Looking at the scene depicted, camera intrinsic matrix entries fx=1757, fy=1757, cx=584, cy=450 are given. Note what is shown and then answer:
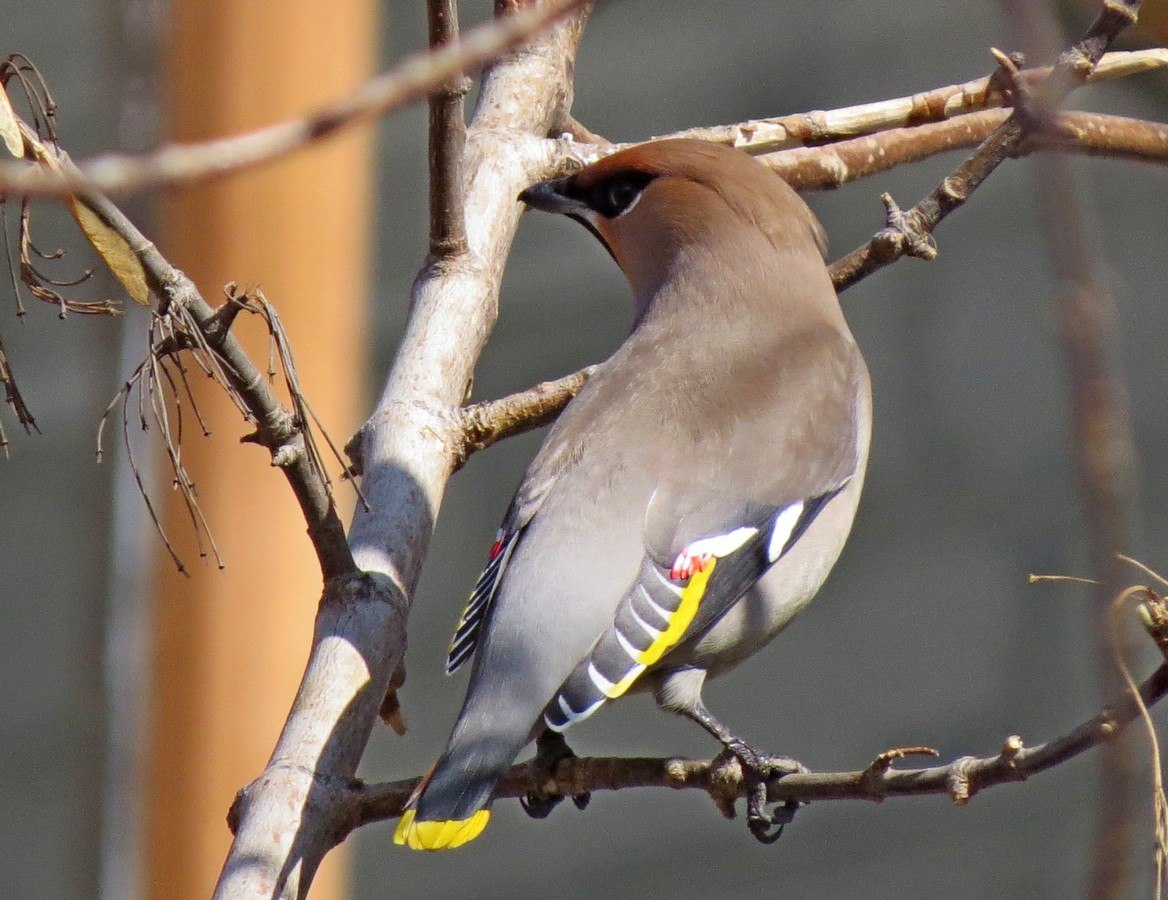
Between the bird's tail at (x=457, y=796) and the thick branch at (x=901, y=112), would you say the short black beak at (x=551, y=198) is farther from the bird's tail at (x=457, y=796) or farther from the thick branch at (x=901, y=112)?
the bird's tail at (x=457, y=796)

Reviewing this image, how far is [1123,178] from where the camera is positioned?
4.49m

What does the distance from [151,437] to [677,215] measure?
4.61 feet

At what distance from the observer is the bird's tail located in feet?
6.73

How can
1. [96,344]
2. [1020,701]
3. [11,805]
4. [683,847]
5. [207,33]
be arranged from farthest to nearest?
[11,805] → [683,847] → [1020,701] → [207,33] → [96,344]

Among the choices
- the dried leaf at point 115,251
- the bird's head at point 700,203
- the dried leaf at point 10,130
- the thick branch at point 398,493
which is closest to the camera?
the dried leaf at point 10,130

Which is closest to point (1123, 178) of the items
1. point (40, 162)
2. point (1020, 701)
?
point (1020, 701)

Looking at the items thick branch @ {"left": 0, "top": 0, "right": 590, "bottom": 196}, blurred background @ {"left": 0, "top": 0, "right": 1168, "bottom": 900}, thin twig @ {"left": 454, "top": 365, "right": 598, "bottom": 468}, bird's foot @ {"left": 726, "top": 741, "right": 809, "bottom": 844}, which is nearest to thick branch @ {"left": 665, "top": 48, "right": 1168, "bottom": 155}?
blurred background @ {"left": 0, "top": 0, "right": 1168, "bottom": 900}

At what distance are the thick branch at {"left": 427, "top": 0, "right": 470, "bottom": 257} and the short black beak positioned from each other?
296 mm

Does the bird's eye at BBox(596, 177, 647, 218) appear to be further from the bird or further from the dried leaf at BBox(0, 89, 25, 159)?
the dried leaf at BBox(0, 89, 25, 159)

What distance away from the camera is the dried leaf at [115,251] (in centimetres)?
172

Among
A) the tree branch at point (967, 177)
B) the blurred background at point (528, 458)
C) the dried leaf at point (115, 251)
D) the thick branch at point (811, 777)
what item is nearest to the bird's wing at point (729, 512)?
the thick branch at point (811, 777)

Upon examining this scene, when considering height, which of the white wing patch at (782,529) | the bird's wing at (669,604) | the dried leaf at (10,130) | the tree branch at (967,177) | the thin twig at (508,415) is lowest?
the bird's wing at (669,604)

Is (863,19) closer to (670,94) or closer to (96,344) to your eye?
(670,94)

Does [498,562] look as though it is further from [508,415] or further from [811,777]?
[811,777]
